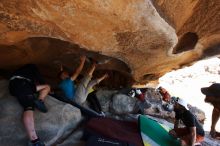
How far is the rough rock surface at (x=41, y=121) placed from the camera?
15.5ft

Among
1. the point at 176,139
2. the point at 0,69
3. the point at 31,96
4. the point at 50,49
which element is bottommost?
the point at 176,139

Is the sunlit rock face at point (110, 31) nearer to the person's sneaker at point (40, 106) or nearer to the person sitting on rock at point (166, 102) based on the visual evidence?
the person's sneaker at point (40, 106)

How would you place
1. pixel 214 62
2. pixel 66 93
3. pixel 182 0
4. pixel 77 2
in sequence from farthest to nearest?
pixel 214 62
pixel 66 93
pixel 182 0
pixel 77 2

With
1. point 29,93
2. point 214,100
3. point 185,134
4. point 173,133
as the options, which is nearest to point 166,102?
point 214,100


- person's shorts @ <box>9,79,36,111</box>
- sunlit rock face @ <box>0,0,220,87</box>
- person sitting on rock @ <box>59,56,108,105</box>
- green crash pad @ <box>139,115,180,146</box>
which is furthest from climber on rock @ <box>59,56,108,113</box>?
green crash pad @ <box>139,115,180,146</box>

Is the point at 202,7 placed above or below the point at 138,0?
above

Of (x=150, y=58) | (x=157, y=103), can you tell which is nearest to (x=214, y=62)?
(x=157, y=103)

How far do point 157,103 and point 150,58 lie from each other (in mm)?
2930

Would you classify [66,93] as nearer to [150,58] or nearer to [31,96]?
[31,96]

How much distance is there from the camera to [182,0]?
4590 mm

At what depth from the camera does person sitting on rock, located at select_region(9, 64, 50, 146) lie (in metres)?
4.55

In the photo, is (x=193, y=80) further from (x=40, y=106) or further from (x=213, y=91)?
(x=40, y=106)

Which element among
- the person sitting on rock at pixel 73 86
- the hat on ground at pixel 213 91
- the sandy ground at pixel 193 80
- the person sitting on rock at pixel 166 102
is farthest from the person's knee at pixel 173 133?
the sandy ground at pixel 193 80

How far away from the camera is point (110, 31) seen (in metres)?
4.74
